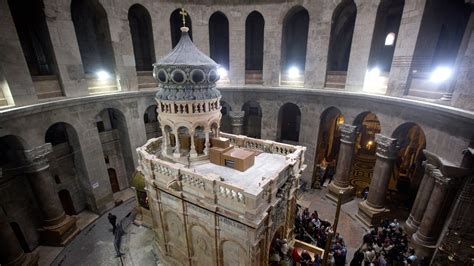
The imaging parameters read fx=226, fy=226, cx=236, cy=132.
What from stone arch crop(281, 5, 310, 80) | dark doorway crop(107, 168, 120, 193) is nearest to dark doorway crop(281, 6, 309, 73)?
stone arch crop(281, 5, 310, 80)

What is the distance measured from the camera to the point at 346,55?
21531 millimetres

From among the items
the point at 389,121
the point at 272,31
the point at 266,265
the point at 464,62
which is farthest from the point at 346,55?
the point at 266,265

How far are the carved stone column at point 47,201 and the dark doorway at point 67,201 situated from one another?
2047 millimetres

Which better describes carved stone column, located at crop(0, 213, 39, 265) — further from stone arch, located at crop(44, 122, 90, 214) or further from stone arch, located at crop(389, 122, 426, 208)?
stone arch, located at crop(389, 122, 426, 208)

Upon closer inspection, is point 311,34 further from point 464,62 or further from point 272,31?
point 464,62

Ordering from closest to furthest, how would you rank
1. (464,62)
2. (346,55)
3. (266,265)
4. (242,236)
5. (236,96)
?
(242,236) → (464,62) → (266,265) → (236,96) → (346,55)

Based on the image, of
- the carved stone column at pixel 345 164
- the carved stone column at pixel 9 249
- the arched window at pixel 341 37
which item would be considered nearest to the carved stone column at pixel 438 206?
the carved stone column at pixel 345 164

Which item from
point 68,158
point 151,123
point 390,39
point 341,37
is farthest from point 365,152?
point 68,158

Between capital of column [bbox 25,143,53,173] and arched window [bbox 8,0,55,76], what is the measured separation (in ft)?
16.1

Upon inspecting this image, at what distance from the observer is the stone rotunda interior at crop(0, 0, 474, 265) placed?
404 inches

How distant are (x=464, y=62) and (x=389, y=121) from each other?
14.8ft

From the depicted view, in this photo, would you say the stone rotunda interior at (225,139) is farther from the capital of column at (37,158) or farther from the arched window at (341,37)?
the arched window at (341,37)

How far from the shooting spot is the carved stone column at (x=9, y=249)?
11.4 meters

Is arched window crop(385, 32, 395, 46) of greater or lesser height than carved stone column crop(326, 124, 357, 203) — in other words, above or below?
above
